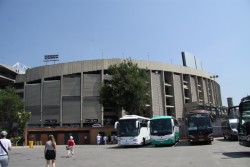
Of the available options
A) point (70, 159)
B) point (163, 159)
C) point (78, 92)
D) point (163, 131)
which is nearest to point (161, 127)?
point (163, 131)

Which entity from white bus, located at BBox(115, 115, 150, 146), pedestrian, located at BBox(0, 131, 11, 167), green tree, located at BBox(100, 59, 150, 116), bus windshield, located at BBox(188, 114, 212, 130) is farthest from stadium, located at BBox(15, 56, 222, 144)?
pedestrian, located at BBox(0, 131, 11, 167)

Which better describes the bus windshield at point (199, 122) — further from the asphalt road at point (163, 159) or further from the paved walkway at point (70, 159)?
the paved walkway at point (70, 159)

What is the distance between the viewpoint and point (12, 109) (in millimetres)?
64375

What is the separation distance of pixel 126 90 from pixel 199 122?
19684 millimetres

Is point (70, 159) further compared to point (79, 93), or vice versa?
point (79, 93)

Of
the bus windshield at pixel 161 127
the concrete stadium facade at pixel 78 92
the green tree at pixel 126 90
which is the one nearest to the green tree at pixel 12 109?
the concrete stadium facade at pixel 78 92

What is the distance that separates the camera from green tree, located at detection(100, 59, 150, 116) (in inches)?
1845

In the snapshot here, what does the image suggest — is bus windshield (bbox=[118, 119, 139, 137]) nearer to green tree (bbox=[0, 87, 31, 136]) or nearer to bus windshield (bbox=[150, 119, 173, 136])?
bus windshield (bbox=[150, 119, 173, 136])

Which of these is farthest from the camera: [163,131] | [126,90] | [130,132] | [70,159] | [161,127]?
[126,90]

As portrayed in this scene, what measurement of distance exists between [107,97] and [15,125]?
32.7m

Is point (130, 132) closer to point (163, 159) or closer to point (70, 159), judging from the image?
point (70, 159)

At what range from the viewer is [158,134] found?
94.7 feet

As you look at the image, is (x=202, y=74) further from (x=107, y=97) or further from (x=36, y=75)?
(x=107, y=97)

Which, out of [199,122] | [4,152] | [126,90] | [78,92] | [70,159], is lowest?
[70,159]
